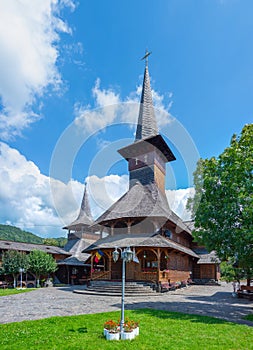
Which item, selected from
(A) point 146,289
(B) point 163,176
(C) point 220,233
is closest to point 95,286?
(A) point 146,289

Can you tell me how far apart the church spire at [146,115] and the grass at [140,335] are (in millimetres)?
21548

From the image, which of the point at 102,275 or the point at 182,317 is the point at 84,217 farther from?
the point at 182,317

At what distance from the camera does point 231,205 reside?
1036 centimetres

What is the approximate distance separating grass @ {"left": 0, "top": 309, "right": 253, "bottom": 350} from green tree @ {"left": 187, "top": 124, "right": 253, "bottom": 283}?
2882 mm

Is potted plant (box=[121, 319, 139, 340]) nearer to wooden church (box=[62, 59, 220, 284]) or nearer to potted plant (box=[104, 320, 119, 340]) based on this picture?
potted plant (box=[104, 320, 119, 340])

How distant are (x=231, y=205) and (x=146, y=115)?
2128cm

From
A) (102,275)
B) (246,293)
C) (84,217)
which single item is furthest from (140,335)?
(84,217)

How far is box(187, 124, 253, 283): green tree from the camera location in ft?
32.8

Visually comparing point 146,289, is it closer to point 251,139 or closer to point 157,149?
point 251,139

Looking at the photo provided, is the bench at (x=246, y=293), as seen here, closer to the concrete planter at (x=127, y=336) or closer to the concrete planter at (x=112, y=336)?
the concrete planter at (x=127, y=336)

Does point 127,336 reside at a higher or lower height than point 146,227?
lower

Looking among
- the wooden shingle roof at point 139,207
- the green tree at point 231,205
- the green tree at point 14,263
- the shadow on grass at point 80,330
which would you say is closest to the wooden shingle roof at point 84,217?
the green tree at point 14,263

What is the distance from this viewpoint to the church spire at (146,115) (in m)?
28.7

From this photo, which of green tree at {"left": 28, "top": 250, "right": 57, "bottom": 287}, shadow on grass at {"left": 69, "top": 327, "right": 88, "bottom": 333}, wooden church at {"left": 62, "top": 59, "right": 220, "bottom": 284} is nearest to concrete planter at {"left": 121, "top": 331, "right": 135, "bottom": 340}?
shadow on grass at {"left": 69, "top": 327, "right": 88, "bottom": 333}
